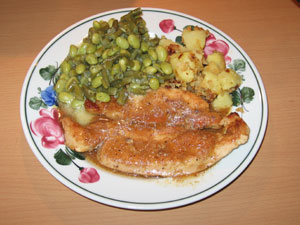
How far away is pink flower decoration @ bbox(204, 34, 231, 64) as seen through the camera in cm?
283

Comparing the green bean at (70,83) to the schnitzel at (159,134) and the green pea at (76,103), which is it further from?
the schnitzel at (159,134)

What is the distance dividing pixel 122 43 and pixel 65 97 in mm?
719

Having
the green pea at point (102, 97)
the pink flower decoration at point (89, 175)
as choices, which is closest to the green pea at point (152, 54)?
the green pea at point (102, 97)

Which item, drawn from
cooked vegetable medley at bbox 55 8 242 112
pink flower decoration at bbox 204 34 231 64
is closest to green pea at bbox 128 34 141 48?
cooked vegetable medley at bbox 55 8 242 112

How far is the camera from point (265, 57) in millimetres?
3201

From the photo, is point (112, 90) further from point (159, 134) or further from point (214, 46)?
point (214, 46)

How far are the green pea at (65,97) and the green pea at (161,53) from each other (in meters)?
0.91

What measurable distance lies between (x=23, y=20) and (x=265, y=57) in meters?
2.99

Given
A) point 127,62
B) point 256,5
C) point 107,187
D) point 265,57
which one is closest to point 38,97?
point 127,62

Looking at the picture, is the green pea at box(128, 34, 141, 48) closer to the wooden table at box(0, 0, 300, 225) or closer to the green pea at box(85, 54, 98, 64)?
the green pea at box(85, 54, 98, 64)

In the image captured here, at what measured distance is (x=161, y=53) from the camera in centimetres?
257

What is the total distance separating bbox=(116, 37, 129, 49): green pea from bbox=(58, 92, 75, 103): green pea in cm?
65

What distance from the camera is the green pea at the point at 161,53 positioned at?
8.44ft

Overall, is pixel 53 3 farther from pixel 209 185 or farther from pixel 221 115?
pixel 209 185
